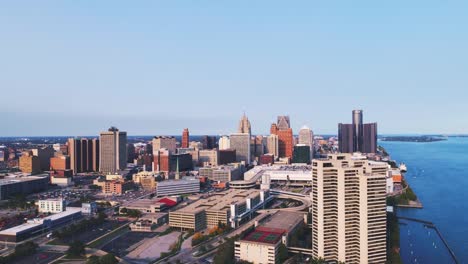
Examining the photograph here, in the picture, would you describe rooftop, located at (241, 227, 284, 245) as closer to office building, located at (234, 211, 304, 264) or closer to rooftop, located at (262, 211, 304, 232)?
office building, located at (234, 211, 304, 264)

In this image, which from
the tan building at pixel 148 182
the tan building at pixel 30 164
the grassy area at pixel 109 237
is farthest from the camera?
the tan building at pixel 30 164

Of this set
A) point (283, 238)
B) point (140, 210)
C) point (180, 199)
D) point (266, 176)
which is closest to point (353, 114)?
point (266, 176)

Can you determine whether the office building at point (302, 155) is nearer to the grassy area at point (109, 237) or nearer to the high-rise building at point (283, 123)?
the high-rise building at point (283, 123)

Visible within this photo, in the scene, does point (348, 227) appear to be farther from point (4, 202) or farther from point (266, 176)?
point (4, 202)

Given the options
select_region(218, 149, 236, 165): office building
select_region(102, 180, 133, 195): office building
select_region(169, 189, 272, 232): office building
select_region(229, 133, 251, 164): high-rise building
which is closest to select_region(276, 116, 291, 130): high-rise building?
select_region(229, 133, 251, 164): high-rise building

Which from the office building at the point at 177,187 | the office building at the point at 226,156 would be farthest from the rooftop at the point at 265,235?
the office building at the point at 226,156

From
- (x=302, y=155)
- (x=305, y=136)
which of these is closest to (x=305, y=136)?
(x=305, y=136)
